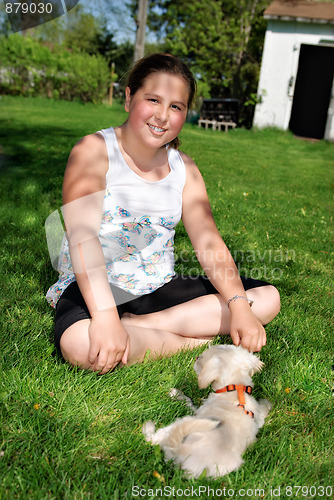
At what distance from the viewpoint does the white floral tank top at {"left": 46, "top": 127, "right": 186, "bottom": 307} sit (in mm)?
2684

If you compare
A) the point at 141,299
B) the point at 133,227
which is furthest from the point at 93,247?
the point at 141,299

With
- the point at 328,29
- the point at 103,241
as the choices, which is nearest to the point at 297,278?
the point at 103,241

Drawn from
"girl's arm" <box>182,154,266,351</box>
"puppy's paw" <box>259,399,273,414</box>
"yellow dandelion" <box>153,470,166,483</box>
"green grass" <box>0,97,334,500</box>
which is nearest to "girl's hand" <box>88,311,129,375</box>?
"green grass" <box>0,97,334,500</box>

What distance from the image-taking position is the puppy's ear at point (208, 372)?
6.77 feet

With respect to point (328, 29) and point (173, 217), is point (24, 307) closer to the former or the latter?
point (173, 217)

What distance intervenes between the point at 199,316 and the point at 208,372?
0.71 m

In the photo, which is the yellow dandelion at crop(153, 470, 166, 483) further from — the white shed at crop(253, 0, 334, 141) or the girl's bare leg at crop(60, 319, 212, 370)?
the white shed at crop(253, 0, 334, 141)

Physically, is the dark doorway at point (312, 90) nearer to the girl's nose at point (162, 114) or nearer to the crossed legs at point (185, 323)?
the crossed legs at point (185, 323)

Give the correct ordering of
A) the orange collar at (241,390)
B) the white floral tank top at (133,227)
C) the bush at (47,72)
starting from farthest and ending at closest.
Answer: the bush at (47,72) → the white floral tank top at (133,227) → the orange collar at (241,390)

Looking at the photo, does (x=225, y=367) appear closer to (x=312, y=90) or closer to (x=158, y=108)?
(x=158, y=108)

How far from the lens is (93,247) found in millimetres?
2334

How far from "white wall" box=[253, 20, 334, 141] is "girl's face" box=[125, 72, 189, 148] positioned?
14.9 meters

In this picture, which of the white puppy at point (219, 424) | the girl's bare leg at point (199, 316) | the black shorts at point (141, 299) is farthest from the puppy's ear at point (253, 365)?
the black shorts at point (141, 299)

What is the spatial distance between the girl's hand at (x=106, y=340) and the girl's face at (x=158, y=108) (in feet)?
3.59
